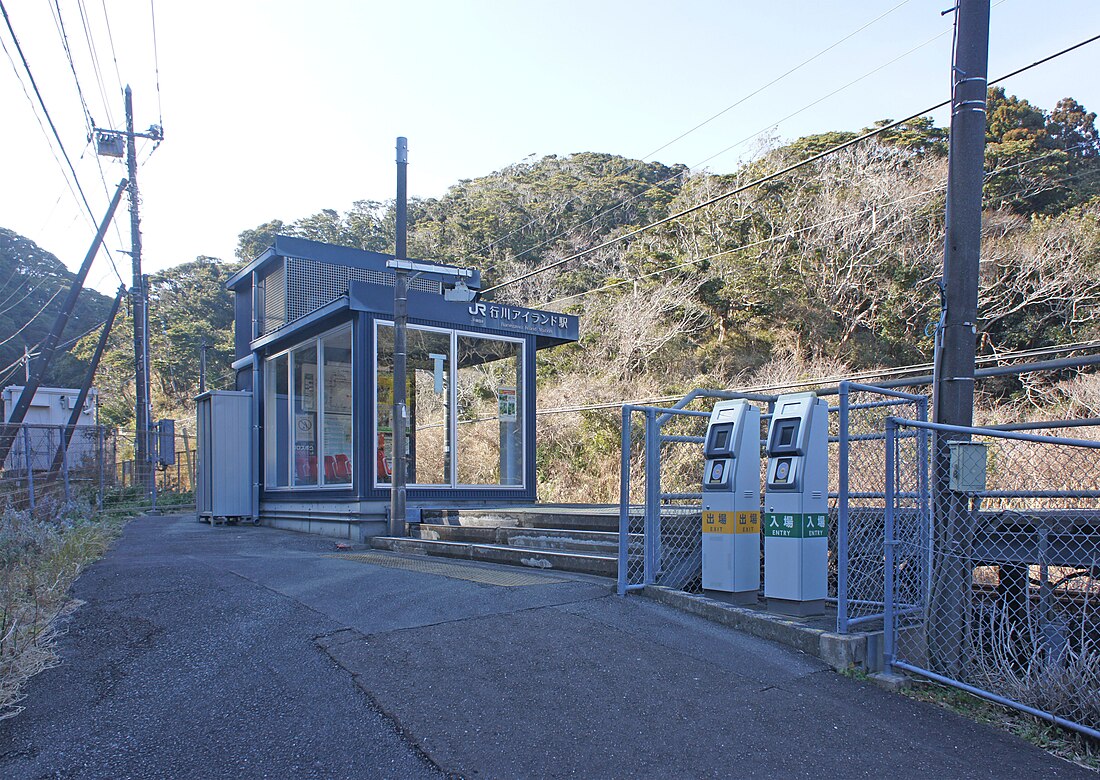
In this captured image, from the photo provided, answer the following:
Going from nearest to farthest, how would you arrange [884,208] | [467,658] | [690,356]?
[467,658], [884,208], [690,356]

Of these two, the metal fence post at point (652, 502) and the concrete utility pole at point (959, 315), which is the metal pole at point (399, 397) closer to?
the metal fence post at point (652, 502)

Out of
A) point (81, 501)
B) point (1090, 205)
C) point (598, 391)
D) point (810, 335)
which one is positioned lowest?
point (81, 501)

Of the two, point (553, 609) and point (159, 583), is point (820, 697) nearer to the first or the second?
point (553, 609)

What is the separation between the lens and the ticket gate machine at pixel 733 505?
232 inches

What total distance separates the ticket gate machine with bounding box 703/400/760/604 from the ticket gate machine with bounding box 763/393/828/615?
31 cm

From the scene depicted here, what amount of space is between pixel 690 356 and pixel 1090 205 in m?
11.1

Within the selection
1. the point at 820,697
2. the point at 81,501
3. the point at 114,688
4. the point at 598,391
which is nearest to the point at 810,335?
the point at 598,391

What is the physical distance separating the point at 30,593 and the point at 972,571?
6.61m

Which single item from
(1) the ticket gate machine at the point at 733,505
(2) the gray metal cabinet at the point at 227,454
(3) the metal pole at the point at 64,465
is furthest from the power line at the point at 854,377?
(3) the metal pole at the point at 64,465

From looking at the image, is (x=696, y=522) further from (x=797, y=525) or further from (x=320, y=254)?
(x=320, y=254)

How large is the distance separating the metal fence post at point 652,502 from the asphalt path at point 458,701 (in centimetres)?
37

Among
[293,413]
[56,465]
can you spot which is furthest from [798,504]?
[56,465]

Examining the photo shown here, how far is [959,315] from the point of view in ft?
17.1

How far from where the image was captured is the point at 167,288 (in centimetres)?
5106
